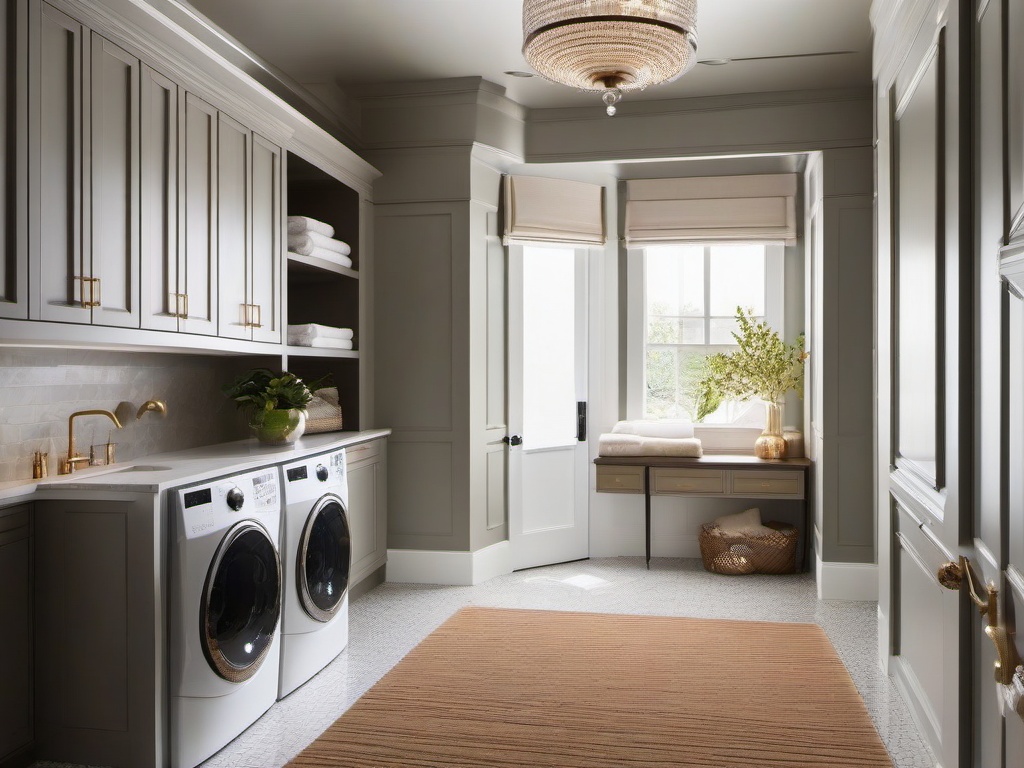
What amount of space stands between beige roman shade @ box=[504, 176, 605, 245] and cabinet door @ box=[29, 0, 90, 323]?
279cm

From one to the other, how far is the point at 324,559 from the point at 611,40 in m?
2.22

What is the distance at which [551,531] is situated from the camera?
5215mm

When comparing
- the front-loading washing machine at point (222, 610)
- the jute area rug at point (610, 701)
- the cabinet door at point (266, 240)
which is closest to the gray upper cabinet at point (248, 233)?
the cabinet door at point (266, 240)

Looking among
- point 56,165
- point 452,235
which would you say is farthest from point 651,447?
point 56,165

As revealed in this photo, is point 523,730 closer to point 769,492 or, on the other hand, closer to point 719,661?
point 719,661

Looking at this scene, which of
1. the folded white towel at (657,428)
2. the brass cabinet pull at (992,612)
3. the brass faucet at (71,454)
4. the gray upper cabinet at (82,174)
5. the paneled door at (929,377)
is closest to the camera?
the brass cabinet pull at (992,612)

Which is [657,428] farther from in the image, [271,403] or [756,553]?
[271,403]

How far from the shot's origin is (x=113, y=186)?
255 centimetres

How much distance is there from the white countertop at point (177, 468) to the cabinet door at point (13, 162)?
0.54 metres

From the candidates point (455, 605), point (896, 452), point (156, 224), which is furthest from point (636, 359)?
point (156, 224)

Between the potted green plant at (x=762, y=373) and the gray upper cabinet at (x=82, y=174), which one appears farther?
the potted green plant at (x=762, y=373)

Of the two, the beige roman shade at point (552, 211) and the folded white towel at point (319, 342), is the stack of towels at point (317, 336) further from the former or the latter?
the beige roman shade at point (552, 211)

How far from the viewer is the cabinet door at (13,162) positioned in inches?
83.9

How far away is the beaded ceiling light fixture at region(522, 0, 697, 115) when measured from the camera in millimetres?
2447
